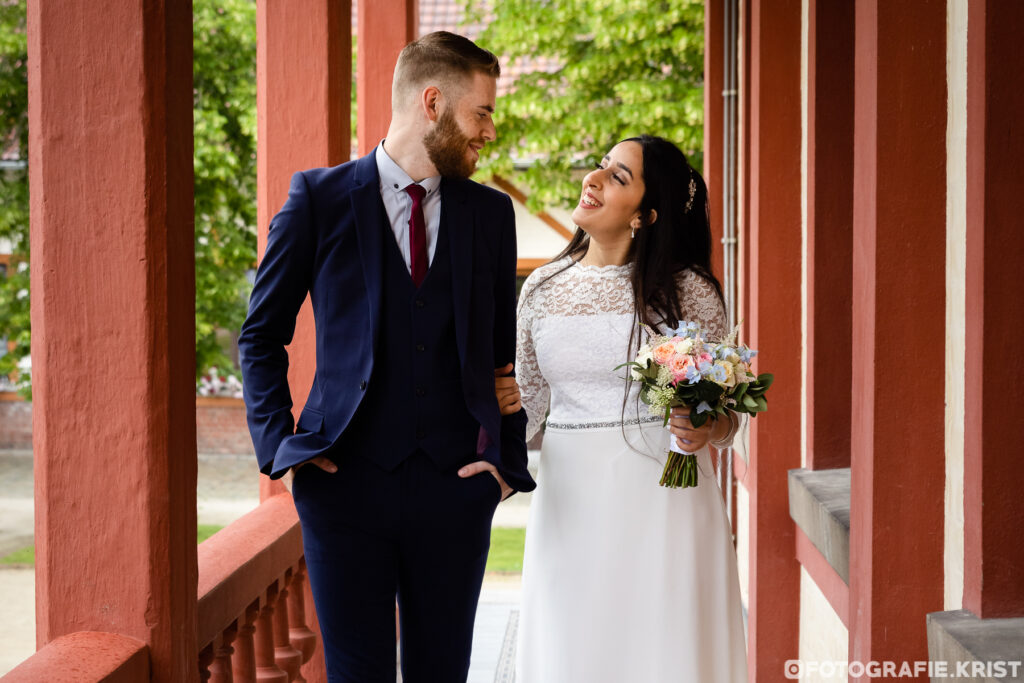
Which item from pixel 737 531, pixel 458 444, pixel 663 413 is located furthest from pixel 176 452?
pixel 737 531

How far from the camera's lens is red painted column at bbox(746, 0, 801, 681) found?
4672mm

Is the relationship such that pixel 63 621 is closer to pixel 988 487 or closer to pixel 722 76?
pixel 988 487

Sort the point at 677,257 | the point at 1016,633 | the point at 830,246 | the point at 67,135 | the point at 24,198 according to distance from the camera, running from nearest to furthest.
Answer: the point at 67,135
the point at 1016,633
the point at 677,257
the point at 830,246
the point at 24,198

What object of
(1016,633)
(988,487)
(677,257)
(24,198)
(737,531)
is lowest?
(737,531)

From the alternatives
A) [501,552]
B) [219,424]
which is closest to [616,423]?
[501,552]

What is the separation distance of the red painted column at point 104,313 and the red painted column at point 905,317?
1631 millimetres

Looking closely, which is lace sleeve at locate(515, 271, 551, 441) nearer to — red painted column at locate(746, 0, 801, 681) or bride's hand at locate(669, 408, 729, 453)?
bride's hand at locate(669, 408, 729, 453)

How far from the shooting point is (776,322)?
4727mm

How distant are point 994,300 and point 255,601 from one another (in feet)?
6.91

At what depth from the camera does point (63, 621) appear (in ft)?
6.70

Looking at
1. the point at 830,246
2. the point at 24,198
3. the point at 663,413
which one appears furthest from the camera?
the point at 24,198

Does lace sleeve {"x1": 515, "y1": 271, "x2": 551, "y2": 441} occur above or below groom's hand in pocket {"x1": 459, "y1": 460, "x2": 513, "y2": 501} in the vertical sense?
above

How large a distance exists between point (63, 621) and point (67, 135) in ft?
2.87

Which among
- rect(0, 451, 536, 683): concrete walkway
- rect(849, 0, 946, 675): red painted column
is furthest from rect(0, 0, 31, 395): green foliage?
rect(849, 0, 946, 675): red painted column
